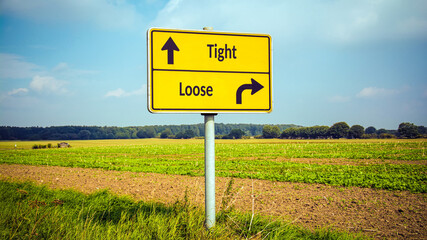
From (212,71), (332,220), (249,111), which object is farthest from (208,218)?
(332,220)

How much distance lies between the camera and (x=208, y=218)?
133 inches

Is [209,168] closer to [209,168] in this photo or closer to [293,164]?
[209,168]

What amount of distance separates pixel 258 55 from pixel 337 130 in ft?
355

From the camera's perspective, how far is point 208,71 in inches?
132

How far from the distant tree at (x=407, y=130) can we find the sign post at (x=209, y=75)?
104m

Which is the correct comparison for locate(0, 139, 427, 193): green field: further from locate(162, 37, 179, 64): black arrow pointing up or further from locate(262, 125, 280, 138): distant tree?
locate(262, 125, 280, 138): distant tree

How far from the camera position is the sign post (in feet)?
10.8

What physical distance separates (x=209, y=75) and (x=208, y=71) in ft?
0.16

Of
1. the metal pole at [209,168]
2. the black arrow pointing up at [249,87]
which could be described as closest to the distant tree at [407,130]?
the black arrow pointing up at [249,87]

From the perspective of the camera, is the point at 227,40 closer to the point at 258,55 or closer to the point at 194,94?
the point at 258,55

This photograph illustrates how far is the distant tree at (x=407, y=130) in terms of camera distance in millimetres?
88625

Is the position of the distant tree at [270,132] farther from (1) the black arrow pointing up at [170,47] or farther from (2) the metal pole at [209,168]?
(1) the black arrow pointing up at [170,47]

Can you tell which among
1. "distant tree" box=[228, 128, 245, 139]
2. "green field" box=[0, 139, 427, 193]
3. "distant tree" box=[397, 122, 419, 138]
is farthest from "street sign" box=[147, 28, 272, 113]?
"distant tree" box=[397, 122, 419, 138]

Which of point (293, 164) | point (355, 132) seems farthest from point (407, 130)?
point (293, 164)
